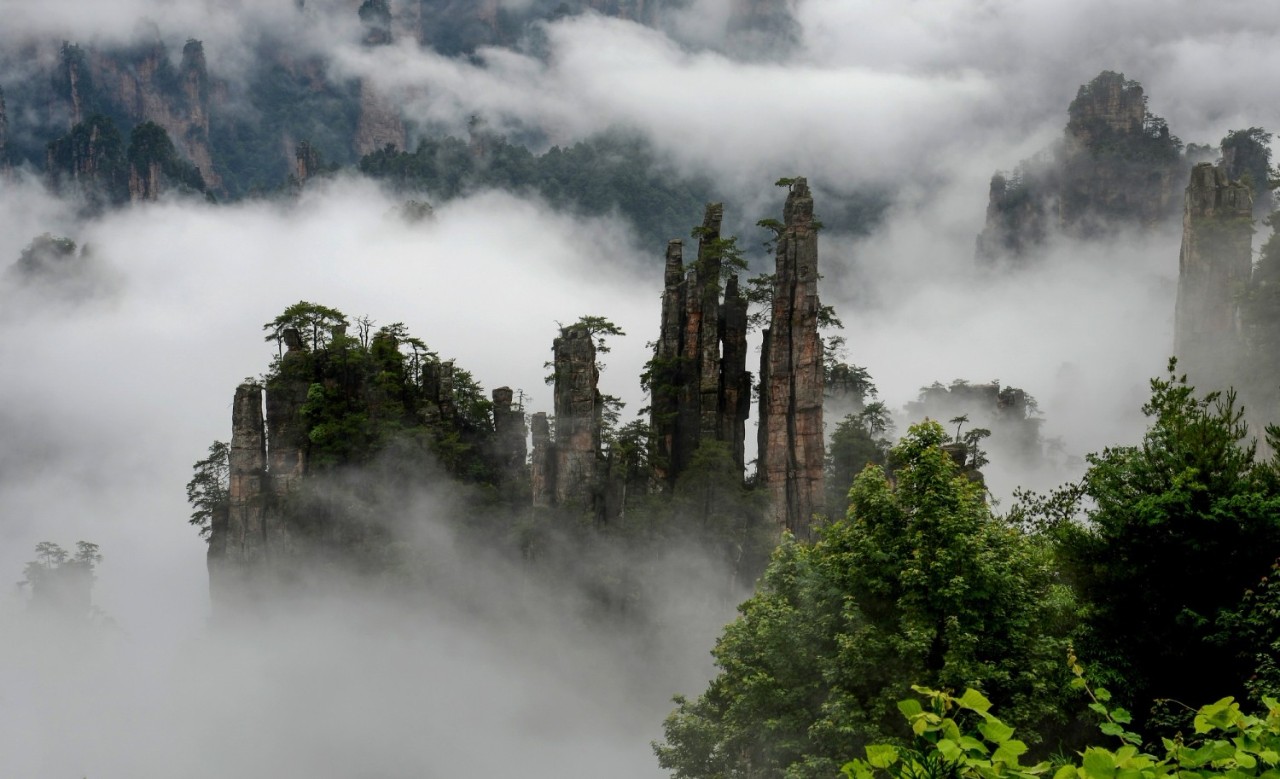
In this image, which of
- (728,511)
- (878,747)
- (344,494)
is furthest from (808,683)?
(344,494)

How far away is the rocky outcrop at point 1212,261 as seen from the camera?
87062 mm

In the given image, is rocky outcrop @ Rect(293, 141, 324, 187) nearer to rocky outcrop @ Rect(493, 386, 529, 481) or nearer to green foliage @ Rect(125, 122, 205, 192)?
green foliage @ Rect(125, 122, 205, 192)

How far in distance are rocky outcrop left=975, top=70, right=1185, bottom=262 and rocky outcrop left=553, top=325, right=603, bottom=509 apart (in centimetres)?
11895

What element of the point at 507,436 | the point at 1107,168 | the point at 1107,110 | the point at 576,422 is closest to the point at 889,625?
the point at 576,422

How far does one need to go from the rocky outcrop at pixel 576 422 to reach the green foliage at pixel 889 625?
111ft

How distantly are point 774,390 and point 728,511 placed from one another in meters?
6.87

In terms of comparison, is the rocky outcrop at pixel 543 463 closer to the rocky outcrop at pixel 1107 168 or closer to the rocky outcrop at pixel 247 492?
the rocky outcrop at pixel 247 492

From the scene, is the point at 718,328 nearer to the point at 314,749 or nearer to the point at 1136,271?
the point at 314,749

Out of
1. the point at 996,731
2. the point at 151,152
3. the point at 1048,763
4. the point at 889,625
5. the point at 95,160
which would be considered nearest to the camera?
the point at 996,731

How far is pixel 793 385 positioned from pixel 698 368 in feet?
17.6

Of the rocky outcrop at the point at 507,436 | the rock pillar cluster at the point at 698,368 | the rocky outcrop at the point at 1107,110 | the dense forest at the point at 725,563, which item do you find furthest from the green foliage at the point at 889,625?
the rocky outcrop at the point at 1107,110

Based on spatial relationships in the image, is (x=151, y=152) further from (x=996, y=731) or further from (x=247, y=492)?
(x=996, y=731)

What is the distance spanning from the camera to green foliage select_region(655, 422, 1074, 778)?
24469mm

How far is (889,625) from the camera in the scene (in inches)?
1034
